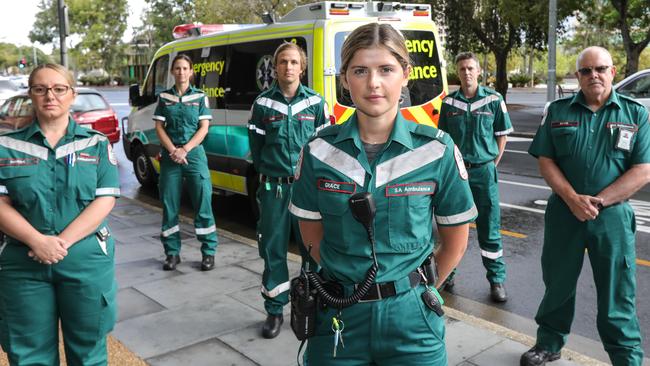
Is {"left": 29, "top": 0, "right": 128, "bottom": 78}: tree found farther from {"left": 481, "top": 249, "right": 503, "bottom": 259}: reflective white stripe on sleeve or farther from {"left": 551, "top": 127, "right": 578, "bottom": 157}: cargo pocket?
{"left": 551, "top": 127, "right": 578, "bottom": 157}: cargo pocket

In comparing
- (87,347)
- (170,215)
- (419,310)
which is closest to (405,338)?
(419,310)

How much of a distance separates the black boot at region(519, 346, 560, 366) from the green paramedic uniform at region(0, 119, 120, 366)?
238 centimetres

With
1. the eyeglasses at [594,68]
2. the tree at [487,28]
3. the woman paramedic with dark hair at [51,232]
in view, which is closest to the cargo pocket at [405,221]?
the woman paramedic with dark hair at [51,232]

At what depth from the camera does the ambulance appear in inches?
250

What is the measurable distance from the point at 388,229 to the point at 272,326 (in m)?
2.39

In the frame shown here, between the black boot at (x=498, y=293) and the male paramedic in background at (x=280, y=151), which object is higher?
the male paramedic in background at (x=280, y=151)

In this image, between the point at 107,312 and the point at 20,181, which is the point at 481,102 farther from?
the point at 20,181

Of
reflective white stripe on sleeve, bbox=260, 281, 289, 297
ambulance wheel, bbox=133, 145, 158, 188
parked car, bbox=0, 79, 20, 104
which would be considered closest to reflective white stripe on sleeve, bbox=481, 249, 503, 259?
reflective white stripe on sleeve, bbox=260, 281, 289, 297

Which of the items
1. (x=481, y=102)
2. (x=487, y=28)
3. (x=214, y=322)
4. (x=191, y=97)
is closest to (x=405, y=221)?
(x=214, y=322)

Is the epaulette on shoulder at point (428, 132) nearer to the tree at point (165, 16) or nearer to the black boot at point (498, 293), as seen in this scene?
the black boot at point (498, 293)

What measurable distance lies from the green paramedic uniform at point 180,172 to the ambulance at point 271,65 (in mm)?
1332

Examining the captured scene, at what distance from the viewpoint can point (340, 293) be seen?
2.11m

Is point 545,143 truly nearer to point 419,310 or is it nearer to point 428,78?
point 419,310

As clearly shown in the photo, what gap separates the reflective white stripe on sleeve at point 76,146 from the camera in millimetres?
2922
